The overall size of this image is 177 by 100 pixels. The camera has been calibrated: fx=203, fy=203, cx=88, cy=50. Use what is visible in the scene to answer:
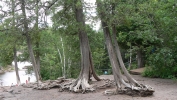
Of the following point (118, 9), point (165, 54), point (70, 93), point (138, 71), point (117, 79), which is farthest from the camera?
point (138, 71)

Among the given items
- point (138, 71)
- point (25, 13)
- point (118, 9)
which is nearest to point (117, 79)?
point (118, 9)

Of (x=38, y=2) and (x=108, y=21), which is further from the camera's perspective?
(x=38, y=2)

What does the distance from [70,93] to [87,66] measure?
1.62m

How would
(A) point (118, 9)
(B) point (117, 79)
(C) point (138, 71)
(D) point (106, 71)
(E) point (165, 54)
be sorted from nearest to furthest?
1. (A) point (118, 9)
2. (B) point (117, 79)
3. (E) point (165, 54)
4. (C) point (138, 71)
5. (D) point (106, 71)

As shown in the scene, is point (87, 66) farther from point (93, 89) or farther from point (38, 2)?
point (38, 2)

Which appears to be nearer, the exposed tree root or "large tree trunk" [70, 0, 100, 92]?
the exposed tree root

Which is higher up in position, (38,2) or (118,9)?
(38,2)

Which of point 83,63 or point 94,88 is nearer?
point 94,88

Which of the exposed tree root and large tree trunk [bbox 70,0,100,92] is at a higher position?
large tree trunk [bbox 70,0,100,92]

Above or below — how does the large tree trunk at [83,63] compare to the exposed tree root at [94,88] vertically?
above

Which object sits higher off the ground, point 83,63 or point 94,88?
point 83,63

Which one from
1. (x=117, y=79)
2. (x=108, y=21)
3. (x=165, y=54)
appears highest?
(x=108, y=21)

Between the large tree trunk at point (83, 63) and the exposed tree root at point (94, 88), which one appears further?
the large tree trunk at point (83, 63)

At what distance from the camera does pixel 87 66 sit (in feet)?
33.3
